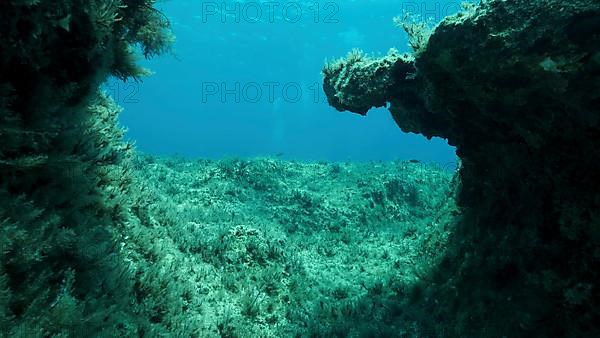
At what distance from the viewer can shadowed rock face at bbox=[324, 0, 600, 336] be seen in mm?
4230

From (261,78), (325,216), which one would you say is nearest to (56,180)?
(325,216)

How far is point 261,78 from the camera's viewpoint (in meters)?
86.8

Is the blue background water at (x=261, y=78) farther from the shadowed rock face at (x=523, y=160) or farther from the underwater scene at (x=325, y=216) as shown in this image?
the shadowed rock face at (x=523, y=160)

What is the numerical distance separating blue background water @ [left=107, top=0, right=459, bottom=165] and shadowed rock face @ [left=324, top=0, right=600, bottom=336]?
3.88m

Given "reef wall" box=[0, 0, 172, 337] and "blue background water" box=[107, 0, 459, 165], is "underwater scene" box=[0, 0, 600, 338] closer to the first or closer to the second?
"reef wall" box=[0, 0, 172, 337]

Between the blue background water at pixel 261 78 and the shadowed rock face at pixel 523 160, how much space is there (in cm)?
388

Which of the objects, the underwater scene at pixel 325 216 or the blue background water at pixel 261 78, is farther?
the blue background water at pixel 261 78

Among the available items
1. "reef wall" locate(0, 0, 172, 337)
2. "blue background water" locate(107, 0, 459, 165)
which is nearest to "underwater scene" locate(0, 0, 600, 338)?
"reef wall" locate(0, 0, 172, 337)

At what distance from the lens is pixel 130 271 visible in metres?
4.98

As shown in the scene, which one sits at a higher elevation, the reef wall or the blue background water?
the blue background water

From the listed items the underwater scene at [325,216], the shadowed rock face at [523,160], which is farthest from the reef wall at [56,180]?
the shadowed rock face at [523,160]

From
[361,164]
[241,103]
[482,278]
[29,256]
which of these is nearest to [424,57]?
[482,278]

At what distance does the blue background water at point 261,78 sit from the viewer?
43781 millimetres

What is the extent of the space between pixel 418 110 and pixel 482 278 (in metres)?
3.82
